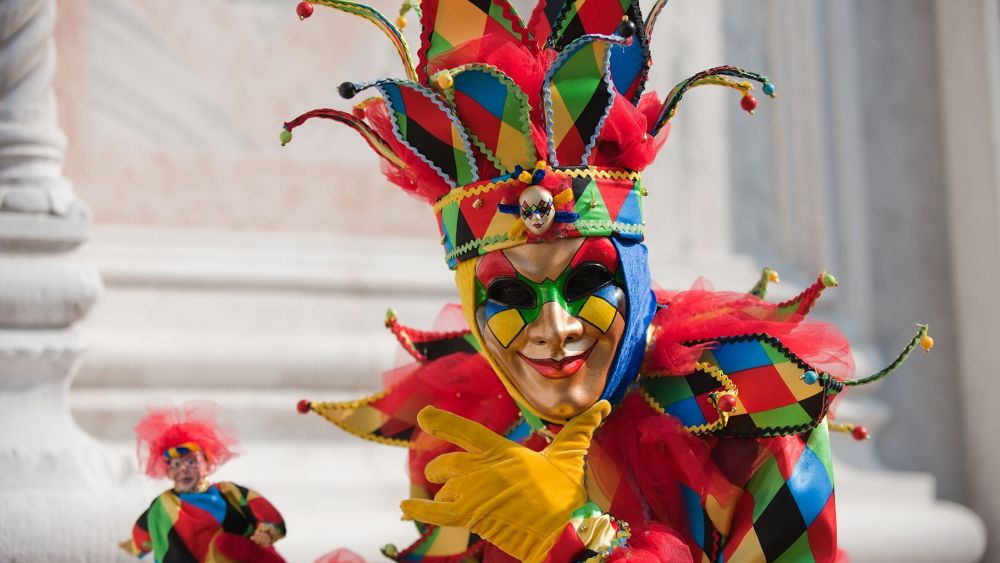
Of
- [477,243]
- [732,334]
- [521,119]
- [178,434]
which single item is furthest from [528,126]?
[178,434]

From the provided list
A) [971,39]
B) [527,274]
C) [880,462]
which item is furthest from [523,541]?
[971,39]

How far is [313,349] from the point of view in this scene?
1788 millimetres

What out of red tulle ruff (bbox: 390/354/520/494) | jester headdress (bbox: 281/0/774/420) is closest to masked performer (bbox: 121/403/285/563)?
red tulle ruff (bbox: 390/354/520/494)

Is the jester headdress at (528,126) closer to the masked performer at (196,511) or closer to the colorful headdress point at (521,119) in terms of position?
the colorful headdress point at (521,119)

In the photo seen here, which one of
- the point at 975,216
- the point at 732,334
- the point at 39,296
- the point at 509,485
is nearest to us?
the point at 509,485

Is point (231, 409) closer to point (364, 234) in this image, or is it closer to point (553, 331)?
point (364, 234)

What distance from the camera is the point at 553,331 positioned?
1.02 meters

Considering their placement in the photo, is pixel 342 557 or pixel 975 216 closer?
pixel 342 557

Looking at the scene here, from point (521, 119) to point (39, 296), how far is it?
79 centimetres

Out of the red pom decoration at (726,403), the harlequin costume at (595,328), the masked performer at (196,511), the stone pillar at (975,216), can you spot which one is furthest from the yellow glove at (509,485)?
the stone pillar at (975,216)

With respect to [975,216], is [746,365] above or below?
below

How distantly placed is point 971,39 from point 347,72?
1286mm

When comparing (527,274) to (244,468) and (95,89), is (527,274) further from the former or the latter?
(95,89)

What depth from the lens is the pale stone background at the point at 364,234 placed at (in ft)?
Result: 5.50
